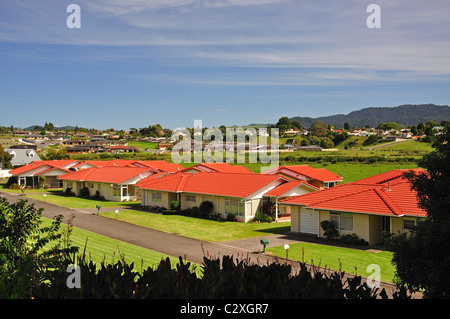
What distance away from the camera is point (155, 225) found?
33.2 metres

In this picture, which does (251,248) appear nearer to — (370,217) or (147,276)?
(370,217)

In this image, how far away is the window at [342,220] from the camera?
2656 centimetres

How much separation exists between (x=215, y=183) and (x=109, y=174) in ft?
67.8

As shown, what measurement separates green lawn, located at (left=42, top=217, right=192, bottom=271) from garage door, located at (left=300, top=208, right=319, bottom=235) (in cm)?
1166

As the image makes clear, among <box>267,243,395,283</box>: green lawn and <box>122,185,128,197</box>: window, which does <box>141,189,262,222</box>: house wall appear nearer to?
<box>122,185,128,197</box>: window

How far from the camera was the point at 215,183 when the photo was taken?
39.1m

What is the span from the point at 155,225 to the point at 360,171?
49729 millimetres

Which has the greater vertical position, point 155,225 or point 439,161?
point 439,161

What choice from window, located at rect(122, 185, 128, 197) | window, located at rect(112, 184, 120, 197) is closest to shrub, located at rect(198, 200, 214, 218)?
window, located at rect(122, 185, 128, 197)

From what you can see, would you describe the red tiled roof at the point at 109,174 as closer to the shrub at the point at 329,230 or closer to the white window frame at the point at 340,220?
the shrub at the point at 329,230

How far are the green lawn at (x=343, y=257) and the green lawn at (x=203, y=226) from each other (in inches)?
208

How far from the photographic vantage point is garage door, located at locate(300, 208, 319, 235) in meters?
28.9
